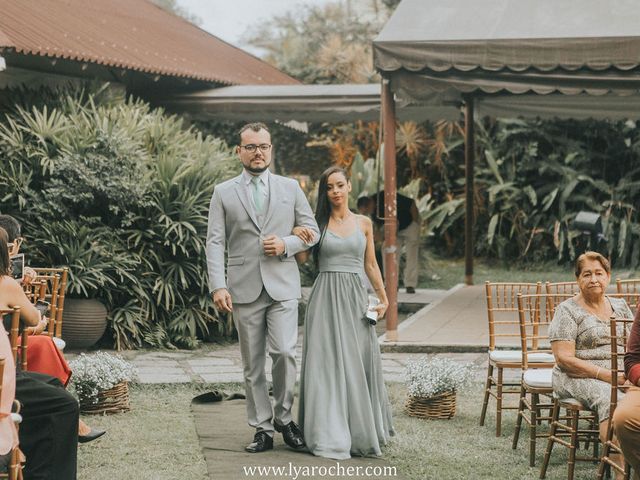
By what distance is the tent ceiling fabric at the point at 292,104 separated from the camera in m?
15.3

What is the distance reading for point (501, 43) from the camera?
10180 mm

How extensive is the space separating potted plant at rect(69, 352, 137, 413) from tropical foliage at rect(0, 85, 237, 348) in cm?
276

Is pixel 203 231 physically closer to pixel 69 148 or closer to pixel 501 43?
pixel 69 148

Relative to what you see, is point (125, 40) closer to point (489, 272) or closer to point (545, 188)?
point (489, 272)

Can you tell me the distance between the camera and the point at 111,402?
7727 mm

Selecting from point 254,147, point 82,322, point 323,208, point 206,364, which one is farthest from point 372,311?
point 82,322

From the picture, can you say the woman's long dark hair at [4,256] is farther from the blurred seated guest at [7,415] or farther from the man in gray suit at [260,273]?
the man in gray suit at [260,273]

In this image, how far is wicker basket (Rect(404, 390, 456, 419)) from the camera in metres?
7.64

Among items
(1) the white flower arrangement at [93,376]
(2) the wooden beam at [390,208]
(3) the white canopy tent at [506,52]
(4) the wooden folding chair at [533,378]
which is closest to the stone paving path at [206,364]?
(2) the wooden beam at [390,208]

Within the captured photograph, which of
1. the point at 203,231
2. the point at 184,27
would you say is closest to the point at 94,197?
the point at 203,231

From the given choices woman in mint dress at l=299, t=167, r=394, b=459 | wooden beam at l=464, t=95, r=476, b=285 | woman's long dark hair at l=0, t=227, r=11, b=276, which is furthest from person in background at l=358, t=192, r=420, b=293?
woman's long dark hair at l=0, t=227, r=11, b=276

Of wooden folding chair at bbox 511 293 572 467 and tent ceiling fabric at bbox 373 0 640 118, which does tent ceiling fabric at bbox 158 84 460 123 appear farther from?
wooden folding chair at bbox 511 293 572 467

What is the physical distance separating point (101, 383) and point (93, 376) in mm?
75

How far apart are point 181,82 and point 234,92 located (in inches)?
33.8
